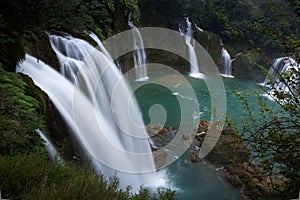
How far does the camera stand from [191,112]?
25.9 ft

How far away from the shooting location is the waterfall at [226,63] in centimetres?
1255

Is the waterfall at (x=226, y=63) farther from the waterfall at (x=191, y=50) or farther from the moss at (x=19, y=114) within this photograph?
the moss at (x=19, y=114)

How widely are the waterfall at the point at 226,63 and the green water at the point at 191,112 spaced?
769mm

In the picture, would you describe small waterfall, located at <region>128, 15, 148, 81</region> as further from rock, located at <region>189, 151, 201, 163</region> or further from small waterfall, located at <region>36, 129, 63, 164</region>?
small waterfall, located at <region>36, 129, 63, 164</region>

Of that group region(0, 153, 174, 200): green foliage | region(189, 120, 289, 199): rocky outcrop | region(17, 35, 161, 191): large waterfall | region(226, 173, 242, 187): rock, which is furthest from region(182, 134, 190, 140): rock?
region(0, 153, 174, 200): green foliage

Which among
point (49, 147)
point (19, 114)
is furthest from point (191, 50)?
point (19, 114)

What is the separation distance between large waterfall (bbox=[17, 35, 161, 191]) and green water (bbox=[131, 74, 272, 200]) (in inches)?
22.2

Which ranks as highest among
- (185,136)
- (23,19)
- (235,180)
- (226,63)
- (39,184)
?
(23,19)

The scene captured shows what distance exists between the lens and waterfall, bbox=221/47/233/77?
12.6 metres

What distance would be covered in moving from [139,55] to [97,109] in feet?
19.3

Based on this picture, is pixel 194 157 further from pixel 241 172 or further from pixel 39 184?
pixel 39 184

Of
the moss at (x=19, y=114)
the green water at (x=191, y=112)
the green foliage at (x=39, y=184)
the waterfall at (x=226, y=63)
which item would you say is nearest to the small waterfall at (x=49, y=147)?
the moss at (x=19, y=114)

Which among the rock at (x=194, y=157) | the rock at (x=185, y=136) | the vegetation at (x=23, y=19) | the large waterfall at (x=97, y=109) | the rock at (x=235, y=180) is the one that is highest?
the vegetation at (x=23, y=19)

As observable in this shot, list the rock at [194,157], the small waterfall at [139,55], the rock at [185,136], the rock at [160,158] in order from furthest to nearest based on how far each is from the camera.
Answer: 1. the small waterfall at [139,55]
2. the rock at [185,136]
3. the rock at [194,157]
4. the rock at [160,158]
